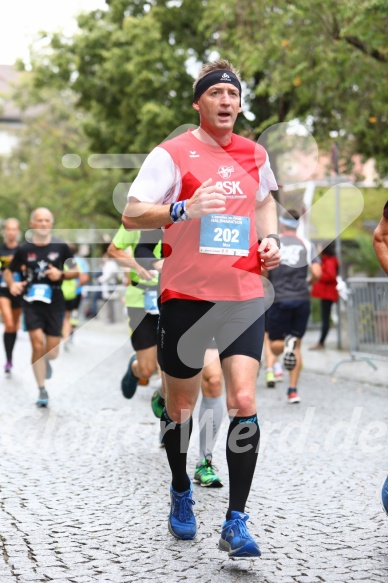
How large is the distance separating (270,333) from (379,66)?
468cm

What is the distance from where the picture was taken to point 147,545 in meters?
4.49

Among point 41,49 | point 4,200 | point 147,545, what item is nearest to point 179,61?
point 41,49

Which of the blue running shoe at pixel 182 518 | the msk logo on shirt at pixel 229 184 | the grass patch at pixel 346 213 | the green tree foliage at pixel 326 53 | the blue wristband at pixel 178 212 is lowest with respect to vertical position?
the blue running shoe at pixel 182 518

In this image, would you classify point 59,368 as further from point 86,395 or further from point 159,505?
point 159,505

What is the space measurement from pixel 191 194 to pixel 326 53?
980 cm

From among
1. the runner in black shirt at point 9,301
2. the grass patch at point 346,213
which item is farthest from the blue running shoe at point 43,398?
the grass patch at point 346,213

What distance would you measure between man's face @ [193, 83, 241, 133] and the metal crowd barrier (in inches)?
317

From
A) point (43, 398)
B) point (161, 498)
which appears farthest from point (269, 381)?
point (161, 498)

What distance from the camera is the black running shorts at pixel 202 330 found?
4395 mm

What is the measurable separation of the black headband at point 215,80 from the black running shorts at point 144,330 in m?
3.50

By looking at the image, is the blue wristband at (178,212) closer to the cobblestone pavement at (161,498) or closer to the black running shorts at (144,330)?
the cobblestone pavement at (161,498)

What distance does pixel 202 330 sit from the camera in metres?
4.45

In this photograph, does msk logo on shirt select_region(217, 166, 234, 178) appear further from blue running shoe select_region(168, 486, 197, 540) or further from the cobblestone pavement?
the cobblestone pavement

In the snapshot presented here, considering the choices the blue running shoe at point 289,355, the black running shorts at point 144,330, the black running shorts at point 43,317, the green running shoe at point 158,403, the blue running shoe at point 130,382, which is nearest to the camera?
the green running shoe at point 158,403
